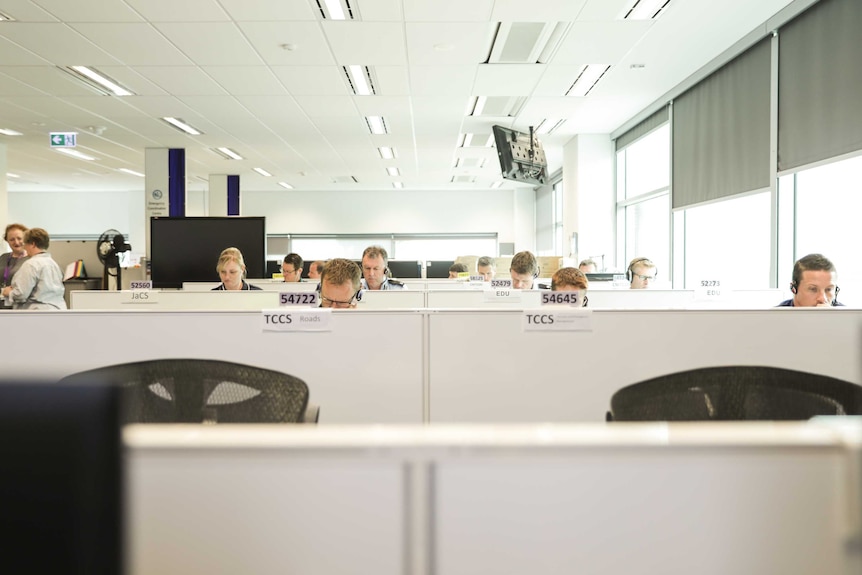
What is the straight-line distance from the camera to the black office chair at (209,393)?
4.09ft

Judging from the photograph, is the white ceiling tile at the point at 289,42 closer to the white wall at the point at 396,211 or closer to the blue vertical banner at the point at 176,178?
the blue vertical banner at the point at 176,178

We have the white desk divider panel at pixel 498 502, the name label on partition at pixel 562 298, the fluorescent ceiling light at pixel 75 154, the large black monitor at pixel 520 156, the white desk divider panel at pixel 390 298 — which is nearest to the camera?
the white desk divider panel at pixel 498 502

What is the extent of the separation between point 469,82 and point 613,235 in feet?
12.6

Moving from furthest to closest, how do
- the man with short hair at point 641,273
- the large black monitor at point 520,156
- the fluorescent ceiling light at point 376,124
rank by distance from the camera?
the fluorescent ceiling light at point 376,124 < the large black monitor at point 520,156 < the man with short hair at point 641,273

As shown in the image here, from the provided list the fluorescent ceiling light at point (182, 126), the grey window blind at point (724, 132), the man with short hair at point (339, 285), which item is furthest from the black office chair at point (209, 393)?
the fluorescent ceiling light at point (182, 126)

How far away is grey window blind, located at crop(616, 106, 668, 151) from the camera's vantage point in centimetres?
739

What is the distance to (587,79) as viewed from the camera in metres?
6.28

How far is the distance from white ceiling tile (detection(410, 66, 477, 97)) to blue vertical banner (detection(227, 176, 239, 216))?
685 cm

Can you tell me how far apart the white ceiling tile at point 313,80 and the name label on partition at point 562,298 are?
4250 mm

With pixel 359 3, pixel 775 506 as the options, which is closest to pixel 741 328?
pixel 775 506

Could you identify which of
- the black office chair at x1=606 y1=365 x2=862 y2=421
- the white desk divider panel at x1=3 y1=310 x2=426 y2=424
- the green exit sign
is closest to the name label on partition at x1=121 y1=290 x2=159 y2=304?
the white desk divider panel at x1=3 y1=310 x2=426 y2=424

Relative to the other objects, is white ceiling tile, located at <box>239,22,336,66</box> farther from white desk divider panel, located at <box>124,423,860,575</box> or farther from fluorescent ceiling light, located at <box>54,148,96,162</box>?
fluorescent ceiling light, located at <box>54,148,96,162</box>

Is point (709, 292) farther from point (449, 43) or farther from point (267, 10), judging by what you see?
point (267, 10)

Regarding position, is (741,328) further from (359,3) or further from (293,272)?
(293,272)
